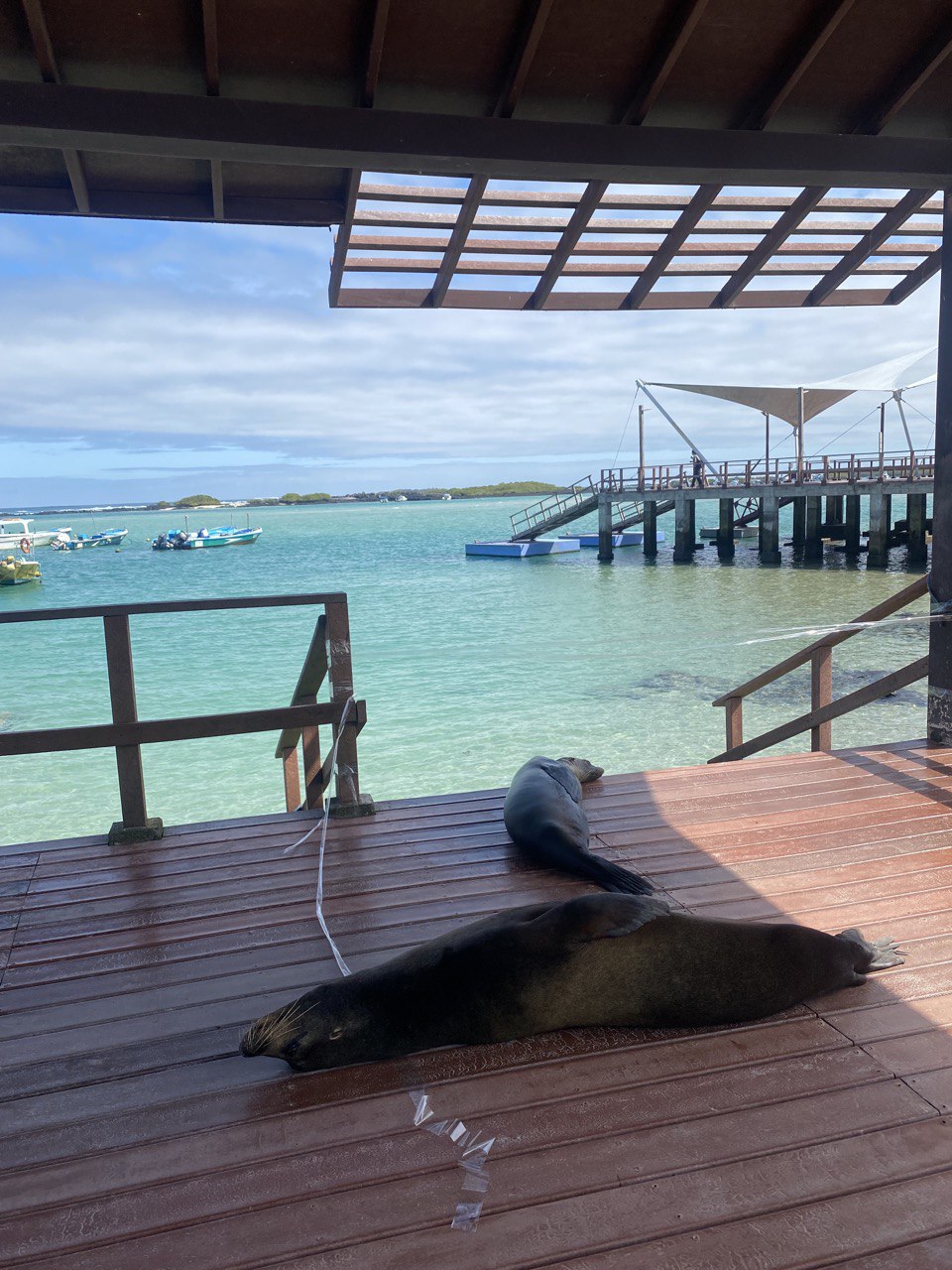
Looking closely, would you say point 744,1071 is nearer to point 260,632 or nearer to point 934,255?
point 934,255

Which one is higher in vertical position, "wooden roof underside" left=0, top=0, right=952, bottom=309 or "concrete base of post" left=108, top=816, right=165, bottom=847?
"wooden roof underside" left=0, top=0, right=952, bottom=309

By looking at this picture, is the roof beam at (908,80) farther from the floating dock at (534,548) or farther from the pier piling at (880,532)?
the floating dock at (534,548)

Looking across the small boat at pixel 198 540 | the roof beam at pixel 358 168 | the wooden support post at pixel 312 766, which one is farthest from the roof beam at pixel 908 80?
the small boat at pixel 198 540

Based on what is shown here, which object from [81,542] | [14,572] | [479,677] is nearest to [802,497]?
[479,677]

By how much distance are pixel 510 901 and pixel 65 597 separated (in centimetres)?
4368

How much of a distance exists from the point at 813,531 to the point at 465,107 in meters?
30.5

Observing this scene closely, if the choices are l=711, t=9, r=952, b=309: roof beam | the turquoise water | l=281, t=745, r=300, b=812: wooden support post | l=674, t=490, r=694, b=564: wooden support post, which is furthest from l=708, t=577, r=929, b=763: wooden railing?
l=674, t=490, r=694, b=564: wooden support post

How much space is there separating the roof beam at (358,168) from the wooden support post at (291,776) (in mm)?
2341

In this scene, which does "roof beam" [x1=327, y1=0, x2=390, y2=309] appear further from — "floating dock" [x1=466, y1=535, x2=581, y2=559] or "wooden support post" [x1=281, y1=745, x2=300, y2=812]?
"floating dock" [x1=466, y1=535, x2=581, y2=559]

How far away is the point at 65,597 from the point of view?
41.8 meters

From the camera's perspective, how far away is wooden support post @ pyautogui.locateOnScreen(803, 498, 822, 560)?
101 ft

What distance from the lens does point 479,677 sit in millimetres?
16016

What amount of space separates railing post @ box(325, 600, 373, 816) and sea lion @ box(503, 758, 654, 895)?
67 cm

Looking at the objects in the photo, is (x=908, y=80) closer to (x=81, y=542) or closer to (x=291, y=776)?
(x=291, y=776)
